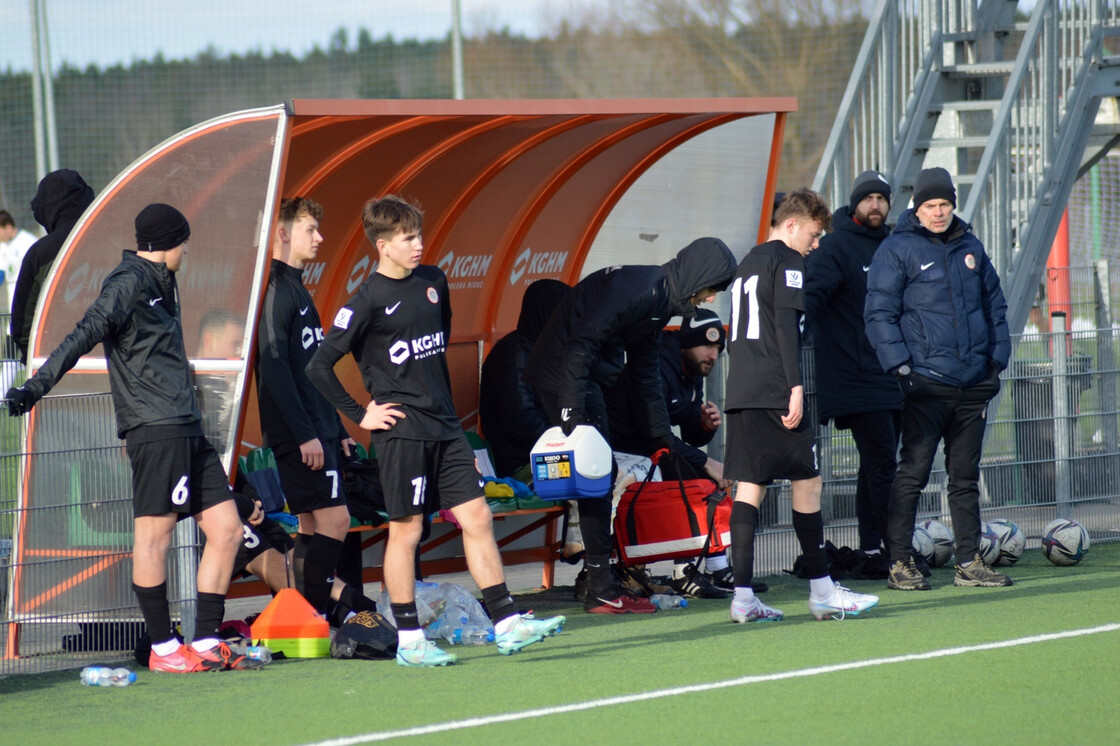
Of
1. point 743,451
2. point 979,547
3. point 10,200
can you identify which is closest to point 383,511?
point 743,451

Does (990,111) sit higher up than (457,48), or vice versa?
(457,48)

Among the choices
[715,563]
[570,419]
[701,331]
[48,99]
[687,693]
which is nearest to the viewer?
[687,693]

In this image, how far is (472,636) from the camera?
7.14 m

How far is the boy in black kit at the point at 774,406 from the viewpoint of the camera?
713 cm

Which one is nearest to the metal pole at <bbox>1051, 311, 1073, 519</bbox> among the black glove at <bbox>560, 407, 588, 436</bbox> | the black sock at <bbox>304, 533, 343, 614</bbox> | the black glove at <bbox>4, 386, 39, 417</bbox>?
the black glove at <bbox>560, 407, 588, 436</bbox>

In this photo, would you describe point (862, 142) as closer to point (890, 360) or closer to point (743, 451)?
point (890, 360)

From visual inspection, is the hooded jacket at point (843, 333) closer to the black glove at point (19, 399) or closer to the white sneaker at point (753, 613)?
the white sneaker at point (753, 613)

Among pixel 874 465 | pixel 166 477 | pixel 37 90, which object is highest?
pixel 37 90

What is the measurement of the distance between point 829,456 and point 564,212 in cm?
218

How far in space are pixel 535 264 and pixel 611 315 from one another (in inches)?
89.8

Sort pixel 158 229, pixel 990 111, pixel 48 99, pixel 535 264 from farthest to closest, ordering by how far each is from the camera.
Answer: pixel 48 99 → pixel 990 111 → pixel 535 264 → pixel 158 229

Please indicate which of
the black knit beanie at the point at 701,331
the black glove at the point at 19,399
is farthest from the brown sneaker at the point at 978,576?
the black glove at the point at 19,399

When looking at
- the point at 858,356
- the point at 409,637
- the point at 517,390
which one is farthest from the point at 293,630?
the point at 858,356

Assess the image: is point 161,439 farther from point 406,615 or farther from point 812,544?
point 812,544
